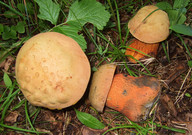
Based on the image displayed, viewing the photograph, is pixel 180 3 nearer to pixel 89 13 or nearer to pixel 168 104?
pixel 89 13

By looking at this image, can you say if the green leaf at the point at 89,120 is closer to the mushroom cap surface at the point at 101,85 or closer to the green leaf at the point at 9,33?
the mushroom cap surface at the point at 101,85

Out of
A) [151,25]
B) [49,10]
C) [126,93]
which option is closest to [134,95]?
[126,93]

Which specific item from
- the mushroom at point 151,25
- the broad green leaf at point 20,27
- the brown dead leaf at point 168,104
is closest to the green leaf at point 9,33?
the broad green leaf at point 20,27

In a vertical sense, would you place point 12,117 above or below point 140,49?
below

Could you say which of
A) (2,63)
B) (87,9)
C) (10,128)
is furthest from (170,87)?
(2,63)

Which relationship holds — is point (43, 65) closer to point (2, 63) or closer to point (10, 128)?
point (10, 128)

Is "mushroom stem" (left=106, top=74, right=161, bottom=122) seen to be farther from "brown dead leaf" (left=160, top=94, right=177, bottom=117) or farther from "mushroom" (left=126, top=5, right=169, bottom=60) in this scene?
"mushroom" (left=126, top=5, right=169, bottom=60)
